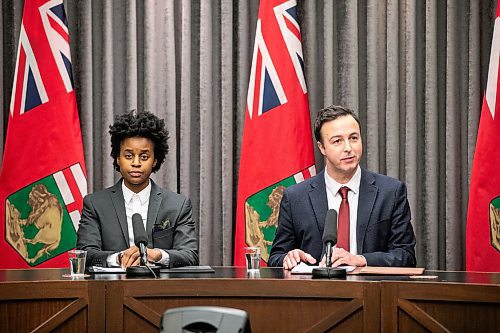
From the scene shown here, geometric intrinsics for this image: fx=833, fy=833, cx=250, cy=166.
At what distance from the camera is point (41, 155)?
4570 mm

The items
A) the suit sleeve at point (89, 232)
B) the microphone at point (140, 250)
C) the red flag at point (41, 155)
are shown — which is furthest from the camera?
the red flag at point (41, 155)

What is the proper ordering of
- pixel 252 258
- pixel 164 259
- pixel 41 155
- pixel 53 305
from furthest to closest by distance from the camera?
pixel 41 155 < pixel 164 259 < pixel 252 258 < pixel 53 305

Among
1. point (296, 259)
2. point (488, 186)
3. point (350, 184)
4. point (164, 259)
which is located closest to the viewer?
point (296, 259)

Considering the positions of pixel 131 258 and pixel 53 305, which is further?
pixel 131 258

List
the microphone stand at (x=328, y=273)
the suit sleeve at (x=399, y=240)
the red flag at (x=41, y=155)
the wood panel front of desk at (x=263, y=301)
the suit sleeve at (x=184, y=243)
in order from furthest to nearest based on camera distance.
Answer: the red flag at (x=41, y=155), the suit sleeve at (x=184, y=243), the suit sleeve at (x=399, y=240), the microphone stand at (x=328, y=273), the wood panel front of desk at (x=263, y=301)

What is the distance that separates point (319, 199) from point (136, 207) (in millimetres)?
852

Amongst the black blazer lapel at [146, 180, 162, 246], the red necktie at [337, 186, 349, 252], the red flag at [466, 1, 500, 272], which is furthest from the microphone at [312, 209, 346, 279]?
the red flag at [466, 1, 500, 272]

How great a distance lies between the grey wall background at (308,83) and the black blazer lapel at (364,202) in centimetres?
123

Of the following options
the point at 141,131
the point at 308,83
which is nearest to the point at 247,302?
the point at 141,131

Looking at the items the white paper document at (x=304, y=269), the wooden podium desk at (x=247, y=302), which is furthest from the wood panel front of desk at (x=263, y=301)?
the white paper document at (x=304, y=269)

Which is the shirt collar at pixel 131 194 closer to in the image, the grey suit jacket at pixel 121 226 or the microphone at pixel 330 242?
the grey suit jacket at pixel 121 226

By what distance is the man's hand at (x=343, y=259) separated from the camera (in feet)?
10.6

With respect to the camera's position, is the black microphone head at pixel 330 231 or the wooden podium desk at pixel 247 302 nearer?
the wooden podium desk at pixel 247 302

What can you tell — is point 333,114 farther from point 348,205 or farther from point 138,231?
point 138,231
